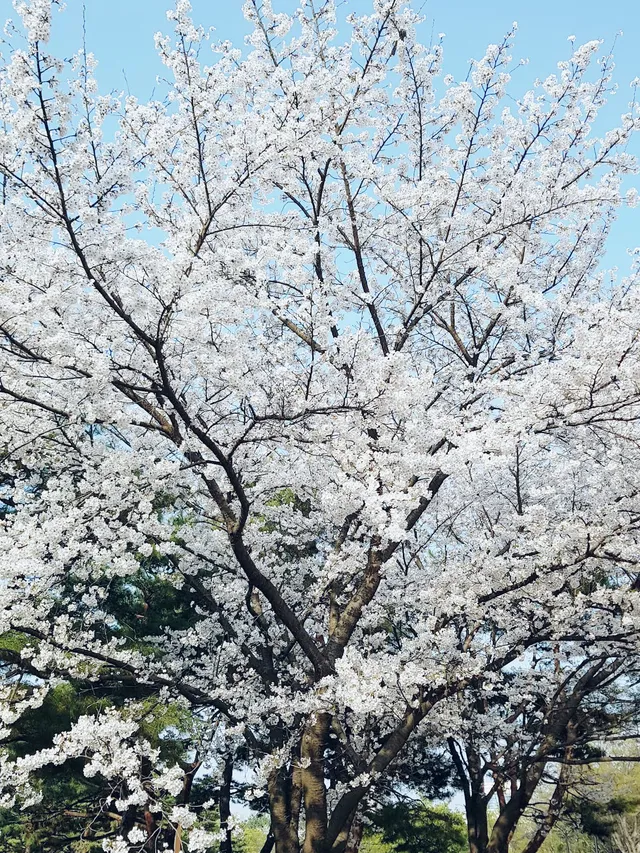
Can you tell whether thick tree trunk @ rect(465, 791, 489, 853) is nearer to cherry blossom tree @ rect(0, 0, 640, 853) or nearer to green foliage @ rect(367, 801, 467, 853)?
green foliage @ rect(367, 801, 467, 853)

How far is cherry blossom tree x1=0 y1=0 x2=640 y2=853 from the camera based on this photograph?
528 cm

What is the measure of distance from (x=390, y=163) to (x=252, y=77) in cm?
191

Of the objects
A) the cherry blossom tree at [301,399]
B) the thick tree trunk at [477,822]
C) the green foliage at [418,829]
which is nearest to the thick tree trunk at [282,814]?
the cherry blossom tree at [301,399]

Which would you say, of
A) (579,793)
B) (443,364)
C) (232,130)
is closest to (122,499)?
(232,130)

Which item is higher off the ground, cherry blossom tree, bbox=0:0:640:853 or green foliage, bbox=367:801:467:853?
cherry blossom tree, bbox=0:0:640:853

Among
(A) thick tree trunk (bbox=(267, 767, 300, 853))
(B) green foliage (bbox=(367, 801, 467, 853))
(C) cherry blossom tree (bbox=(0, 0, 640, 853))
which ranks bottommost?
(B) green foliage (bbox=(367, 801, 467, 853))

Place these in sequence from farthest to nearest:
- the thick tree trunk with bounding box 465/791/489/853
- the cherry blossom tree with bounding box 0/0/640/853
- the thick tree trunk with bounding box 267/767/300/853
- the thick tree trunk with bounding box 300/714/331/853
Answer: the thick tree trunk with bounding box 465/791/489/853
the thick tree trunk with bounding box 267/767/300/853
the thick tree trunk with bounding box 300/714/331/853
the cherry blossom tree with bounding box 0/0/640/853

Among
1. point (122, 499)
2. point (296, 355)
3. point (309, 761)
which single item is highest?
point (296, 355)

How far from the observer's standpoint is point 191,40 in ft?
17.3

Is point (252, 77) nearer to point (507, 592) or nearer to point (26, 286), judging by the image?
point (26, 286)

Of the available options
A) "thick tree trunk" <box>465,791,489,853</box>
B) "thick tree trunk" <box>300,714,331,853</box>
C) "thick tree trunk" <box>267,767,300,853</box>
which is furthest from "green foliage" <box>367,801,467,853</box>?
"thick tree trunk" <box>300,714,331,853</box>

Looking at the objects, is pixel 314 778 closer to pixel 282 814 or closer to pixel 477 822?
pixel 282 814

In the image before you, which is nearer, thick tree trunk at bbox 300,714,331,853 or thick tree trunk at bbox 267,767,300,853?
thick tree trunk at bbox 300,714,331,853

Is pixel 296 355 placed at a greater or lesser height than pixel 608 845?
greater
